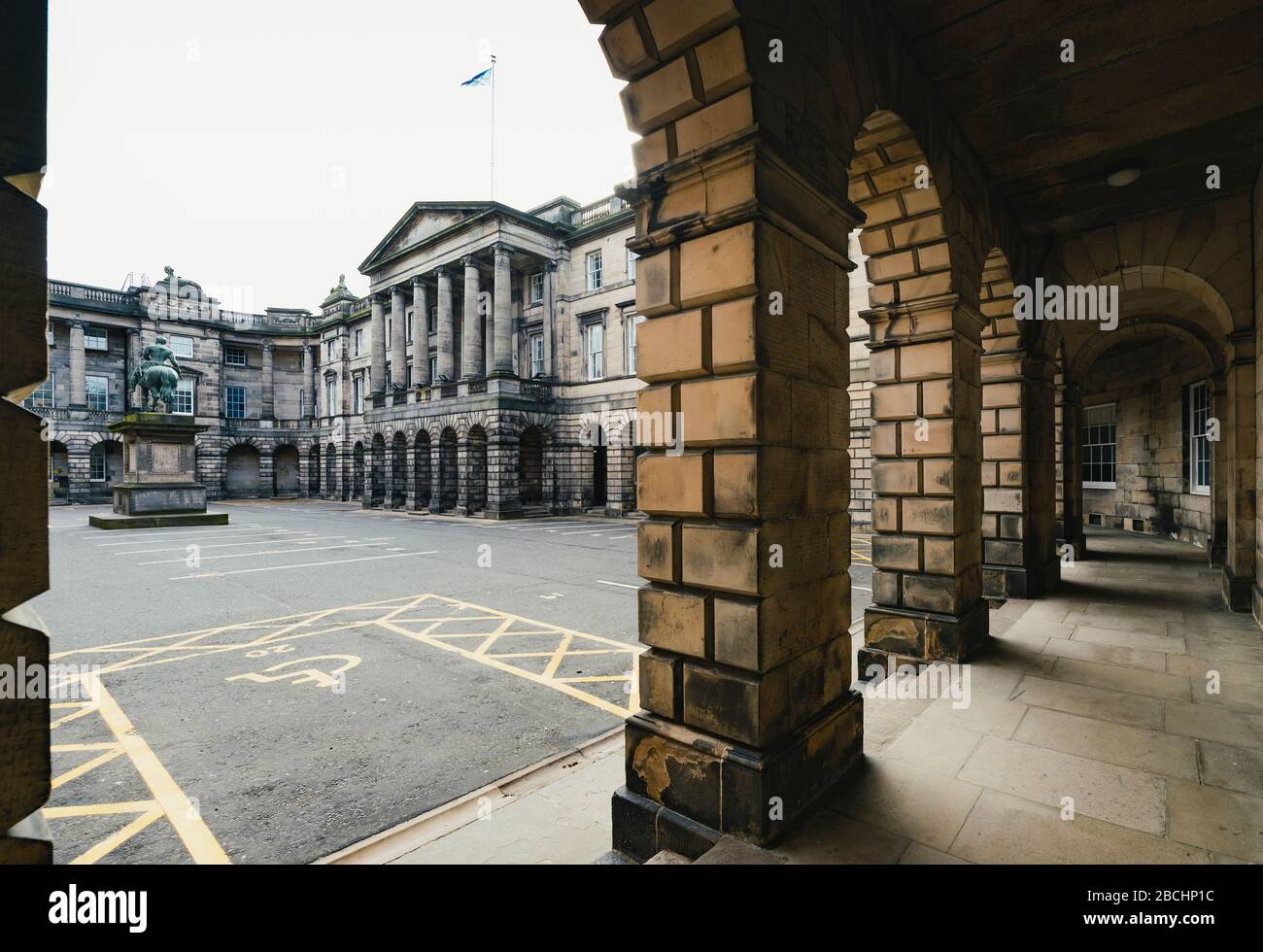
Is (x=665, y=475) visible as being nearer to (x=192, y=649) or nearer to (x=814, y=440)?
(x=814, y=440)

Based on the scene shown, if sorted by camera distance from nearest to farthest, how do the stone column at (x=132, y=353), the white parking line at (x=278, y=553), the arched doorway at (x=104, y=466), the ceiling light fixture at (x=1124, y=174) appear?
1. the ceiling light fixture at (x=1124, y=174)
2. the white parking line at (x=278, y=553)
3. the arched doorway at (x=104, y=466)
4. the stone column at (x=132, y=353)

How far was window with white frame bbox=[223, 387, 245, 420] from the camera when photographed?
43.3 metres

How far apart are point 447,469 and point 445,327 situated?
7.30m

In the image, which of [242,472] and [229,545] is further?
[242,472]

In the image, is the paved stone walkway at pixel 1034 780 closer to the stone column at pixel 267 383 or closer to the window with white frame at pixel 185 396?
the window with white frame at pixel 185 396

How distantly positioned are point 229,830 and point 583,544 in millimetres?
12861

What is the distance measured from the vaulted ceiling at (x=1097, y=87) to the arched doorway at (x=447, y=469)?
86.6 feet

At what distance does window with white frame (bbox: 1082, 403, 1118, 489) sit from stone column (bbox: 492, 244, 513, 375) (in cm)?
2187

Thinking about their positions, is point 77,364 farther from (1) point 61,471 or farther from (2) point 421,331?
(2) point 421,331

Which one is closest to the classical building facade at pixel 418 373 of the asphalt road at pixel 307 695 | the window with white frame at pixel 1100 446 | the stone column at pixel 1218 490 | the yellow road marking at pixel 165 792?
the window with white frame at pixel 1100 446

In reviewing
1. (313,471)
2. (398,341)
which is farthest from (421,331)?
(313,471)

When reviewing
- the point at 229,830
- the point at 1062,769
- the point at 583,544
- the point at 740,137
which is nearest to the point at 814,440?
the point at 740,137

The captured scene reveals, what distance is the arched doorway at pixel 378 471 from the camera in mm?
33875

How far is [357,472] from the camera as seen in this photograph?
41.1 metres
